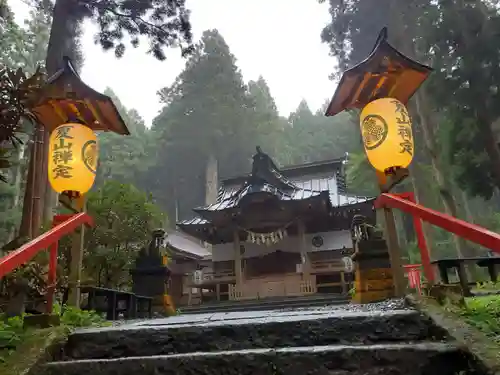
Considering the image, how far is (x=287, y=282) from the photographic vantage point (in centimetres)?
1512

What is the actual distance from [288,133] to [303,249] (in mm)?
31072

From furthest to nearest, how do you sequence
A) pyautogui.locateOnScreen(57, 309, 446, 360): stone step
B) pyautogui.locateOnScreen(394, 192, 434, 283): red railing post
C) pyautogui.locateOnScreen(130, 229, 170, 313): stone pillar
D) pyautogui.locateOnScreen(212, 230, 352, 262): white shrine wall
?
pyautogui.locateOnScreen(212, 230, 352, 262): white shrine wall < pyautogui.locateOnScreen(130, 229, 170, 313): stone pillar < pyautogui.locateOnScreen(394, 192, 434, 283): red railing post < pyautogui.locateOnScreen(57, 309, 446, 360): stone step

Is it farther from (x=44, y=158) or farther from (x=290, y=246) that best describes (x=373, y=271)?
(x=290, y=246)

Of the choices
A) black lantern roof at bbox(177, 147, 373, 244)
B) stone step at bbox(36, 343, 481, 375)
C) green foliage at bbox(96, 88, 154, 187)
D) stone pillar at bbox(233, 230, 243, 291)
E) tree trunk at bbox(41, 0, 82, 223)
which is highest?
green foliage at bbox(96, 88, 154, 187)

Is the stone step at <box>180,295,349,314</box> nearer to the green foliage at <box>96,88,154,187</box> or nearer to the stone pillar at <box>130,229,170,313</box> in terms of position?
the stone pillar at <box>130,229,170,313</box>

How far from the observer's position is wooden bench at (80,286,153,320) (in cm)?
592

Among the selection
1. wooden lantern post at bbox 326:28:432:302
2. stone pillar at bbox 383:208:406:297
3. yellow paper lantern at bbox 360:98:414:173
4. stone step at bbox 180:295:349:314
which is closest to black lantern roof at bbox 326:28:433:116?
wooden lantern post at bbox 326:28:432:302

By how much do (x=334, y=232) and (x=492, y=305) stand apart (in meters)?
14.8

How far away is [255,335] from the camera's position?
321 cm

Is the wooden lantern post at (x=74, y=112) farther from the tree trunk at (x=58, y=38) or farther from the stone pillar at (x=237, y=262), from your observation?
the stone pillar at (x=237, y=262)

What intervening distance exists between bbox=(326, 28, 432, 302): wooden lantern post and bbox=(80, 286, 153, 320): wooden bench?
428 centimetres

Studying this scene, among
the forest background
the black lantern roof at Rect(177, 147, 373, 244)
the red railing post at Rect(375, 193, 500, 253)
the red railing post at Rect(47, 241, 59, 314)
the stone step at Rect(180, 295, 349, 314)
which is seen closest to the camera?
the red railing post at Rect(375, 193, 500, 253)

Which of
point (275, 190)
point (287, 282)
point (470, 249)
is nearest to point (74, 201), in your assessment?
point (287, 282)

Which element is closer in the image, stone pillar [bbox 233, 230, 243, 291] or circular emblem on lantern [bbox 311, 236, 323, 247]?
stone pillar [bbox 233, 230, 243, 291]
